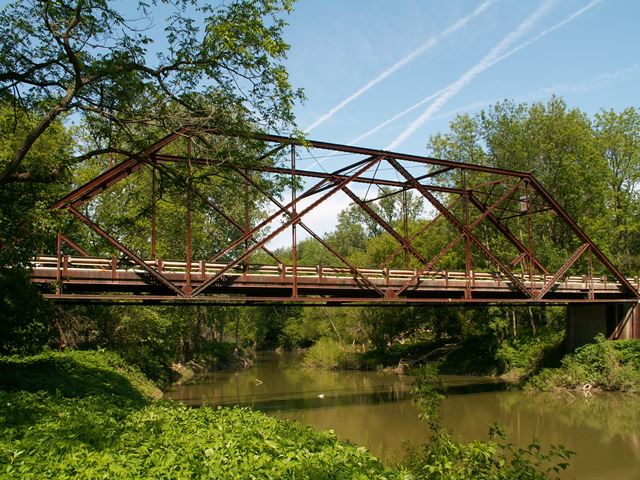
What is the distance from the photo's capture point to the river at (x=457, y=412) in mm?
17797

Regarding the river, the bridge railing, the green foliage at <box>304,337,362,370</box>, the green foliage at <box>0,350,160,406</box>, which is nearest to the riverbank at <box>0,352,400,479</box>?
the green foliage at <box>0,350,160,406</box>

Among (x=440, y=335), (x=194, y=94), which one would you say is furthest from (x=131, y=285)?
(x=440, y=335)

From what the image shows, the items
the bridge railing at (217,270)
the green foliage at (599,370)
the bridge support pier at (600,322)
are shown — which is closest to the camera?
the bridge railing at (217,270)

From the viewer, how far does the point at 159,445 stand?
7.68 meters

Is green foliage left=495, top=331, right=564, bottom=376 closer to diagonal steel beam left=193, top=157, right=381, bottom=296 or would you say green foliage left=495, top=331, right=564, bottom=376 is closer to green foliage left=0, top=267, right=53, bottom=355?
diagonal steel beam left=193, top=157, right=381, bottom=296

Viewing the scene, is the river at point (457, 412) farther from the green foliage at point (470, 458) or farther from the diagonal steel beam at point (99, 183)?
the diagonal steel beam at point (99, 183)

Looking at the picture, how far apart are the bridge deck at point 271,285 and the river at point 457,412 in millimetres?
4836

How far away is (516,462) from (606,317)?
28.5 meters

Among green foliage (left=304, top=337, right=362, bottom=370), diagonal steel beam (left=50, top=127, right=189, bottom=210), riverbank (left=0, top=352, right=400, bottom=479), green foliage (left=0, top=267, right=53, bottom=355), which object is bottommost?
green foliage (left=304, top=337, right=362, bottom=370)

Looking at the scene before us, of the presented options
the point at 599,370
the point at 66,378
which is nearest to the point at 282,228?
the point at 66,378

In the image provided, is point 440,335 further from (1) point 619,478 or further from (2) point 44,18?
(2) point 44,18

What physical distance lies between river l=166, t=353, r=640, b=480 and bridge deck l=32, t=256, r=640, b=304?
15.9ft

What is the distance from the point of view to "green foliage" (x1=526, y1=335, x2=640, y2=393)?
29.2 meters

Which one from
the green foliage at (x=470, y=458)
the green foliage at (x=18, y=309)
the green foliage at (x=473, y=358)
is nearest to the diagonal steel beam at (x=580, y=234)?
the green foliage at (x=473, y=358)
